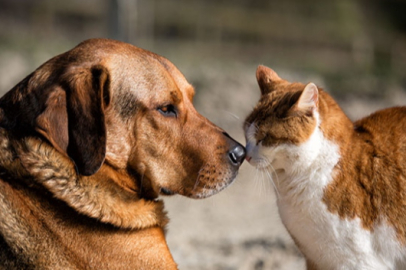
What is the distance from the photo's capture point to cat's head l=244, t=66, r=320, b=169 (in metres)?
3.49

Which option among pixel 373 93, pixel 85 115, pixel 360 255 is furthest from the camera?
pixel 373 93

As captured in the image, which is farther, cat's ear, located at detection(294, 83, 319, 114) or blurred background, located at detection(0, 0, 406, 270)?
blurred background, located at detection(0, 0, 406, 270)

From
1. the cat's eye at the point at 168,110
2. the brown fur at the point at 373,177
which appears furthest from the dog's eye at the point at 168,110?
the brown fur at the point at 373,177

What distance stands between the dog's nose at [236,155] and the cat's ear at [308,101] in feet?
1.54

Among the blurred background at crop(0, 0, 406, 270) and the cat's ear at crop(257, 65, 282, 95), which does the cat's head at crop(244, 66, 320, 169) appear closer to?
the cat's ear at crop(257, 65, 282, 95)

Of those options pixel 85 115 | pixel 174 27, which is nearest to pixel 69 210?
pixel 85 115

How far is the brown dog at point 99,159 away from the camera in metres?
2.73

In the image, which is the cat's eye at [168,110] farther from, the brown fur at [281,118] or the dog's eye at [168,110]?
the brown fur at [281,118]

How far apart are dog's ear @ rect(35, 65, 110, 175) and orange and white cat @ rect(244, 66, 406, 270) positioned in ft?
3.86

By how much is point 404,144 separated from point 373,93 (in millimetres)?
6949

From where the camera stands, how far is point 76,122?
274 cm

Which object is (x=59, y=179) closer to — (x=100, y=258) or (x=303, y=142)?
(x=100, y=258)

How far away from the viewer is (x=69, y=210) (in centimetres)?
280

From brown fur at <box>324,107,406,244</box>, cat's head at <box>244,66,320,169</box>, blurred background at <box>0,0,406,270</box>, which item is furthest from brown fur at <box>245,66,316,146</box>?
blurred background at <box>0,0,406,270</box>
